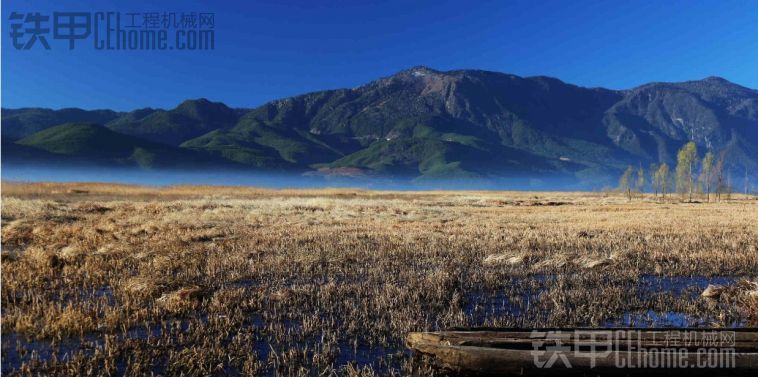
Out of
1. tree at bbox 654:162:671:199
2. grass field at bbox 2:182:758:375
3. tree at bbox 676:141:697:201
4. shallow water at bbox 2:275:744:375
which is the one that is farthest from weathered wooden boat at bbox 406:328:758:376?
tree at bbox 654:162:671:199

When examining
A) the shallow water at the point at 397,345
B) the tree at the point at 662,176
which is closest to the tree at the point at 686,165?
the tree at the point at 662,176

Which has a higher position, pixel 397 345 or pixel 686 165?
pixel 686 165

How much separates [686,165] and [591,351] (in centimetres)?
12886

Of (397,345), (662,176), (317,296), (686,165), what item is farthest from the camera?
(662,176)

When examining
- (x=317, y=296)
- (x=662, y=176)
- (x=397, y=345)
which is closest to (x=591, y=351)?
(x=397, y=345)

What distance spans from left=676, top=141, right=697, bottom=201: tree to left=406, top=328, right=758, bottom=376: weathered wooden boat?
113 meters

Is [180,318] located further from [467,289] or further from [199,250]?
[199,250]

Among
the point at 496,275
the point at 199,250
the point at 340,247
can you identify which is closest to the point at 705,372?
the point at 496,275

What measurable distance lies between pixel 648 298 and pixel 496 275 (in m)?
4.06

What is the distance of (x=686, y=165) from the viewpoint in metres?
111

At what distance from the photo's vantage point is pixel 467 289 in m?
12.0

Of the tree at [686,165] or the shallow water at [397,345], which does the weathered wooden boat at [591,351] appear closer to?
the shallow water at [397,345]

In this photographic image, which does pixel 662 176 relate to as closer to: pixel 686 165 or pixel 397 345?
pixel 686 165

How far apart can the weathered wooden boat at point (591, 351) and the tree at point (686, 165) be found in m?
113
